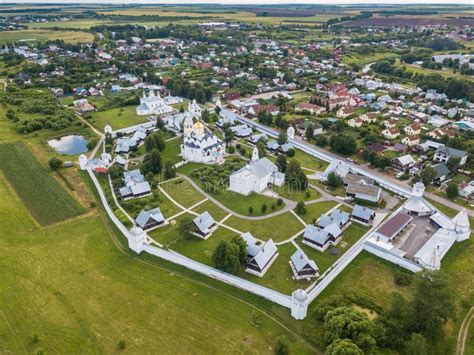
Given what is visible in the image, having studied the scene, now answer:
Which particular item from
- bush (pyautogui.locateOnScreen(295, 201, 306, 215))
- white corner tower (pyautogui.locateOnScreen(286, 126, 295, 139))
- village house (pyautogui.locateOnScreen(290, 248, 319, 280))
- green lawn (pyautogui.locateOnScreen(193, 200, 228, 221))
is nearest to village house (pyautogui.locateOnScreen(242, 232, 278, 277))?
village house (pyautogui.locateOnScreen(290, 248, 319, 280))

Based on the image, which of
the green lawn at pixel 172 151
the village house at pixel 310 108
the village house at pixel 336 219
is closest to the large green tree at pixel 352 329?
the village house at pixel 336 219

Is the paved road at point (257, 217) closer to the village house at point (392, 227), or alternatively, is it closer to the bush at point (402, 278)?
the village house at point (392, 227)

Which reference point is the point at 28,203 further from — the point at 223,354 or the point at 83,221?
the point at 223,354

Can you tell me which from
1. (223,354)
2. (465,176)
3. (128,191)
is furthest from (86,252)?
(465,176)

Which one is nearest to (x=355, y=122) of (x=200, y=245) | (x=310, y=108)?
(x=310, y=108)

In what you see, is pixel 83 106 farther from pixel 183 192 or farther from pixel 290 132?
pixel 290 132

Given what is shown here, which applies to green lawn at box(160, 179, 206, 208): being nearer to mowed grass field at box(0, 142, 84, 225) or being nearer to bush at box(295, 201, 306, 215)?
mowed grass field at box(0, 142, 84, 225)
